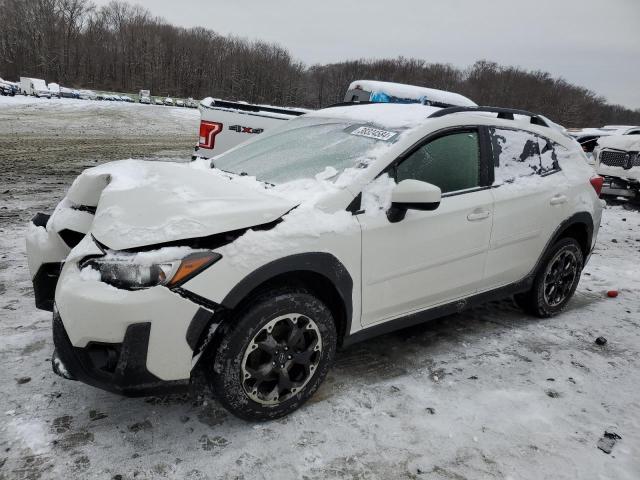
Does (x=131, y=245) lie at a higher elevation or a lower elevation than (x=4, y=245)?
higher

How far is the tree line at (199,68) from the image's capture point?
8962 centimetres

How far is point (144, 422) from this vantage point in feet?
8.87

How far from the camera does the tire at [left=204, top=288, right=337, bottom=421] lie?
2.50 metres

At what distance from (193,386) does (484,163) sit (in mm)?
2466

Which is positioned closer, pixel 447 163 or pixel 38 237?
pixel 38 237

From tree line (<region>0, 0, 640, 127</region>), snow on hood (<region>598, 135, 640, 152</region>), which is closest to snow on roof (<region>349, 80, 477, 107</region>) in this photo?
snow on hood (<region>598, 135, 640, 152</region>)

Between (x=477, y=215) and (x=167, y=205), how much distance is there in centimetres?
205

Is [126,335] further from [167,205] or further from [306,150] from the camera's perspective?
[306,150]

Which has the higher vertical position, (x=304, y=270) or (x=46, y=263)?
(x=304, y=270)

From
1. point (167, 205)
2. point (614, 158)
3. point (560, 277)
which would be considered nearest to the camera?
point (167, 205)

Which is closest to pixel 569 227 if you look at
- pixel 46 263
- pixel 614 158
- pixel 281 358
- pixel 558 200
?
pixel 558 200

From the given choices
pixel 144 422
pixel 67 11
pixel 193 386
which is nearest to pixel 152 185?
pixel 193 386

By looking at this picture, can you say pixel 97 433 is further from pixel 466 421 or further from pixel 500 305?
pixel 500 305

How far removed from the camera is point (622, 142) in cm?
1087
